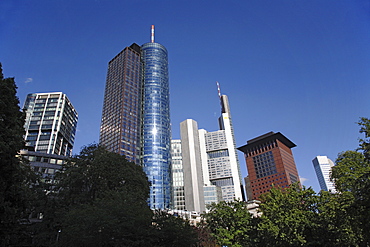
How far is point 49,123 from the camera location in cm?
14475

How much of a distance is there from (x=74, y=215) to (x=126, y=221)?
6.97m

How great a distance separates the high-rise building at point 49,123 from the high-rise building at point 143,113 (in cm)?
2240

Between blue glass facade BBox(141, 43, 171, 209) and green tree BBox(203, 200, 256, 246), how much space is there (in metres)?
101

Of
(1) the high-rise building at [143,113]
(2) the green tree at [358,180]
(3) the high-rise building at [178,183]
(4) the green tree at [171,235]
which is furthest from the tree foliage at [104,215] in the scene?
(3) the high-rise building at [178,183]

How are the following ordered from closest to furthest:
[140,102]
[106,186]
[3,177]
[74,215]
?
[3,177], [74,215], [106,186], [140,102]

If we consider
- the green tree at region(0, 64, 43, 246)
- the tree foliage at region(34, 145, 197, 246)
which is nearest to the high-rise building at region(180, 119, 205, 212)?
the tree foliage at region(34, 145, 197, 246)

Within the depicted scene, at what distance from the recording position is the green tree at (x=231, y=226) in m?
36.0

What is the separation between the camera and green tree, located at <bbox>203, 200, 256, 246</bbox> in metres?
36.0

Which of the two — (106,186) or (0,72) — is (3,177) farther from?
(106,186)

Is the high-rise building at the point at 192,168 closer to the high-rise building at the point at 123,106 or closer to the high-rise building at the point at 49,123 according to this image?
the high-rise building at the point at 123,106

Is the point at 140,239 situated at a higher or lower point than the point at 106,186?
lower

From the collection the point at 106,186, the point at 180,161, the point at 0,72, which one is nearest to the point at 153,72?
the point at 180,161

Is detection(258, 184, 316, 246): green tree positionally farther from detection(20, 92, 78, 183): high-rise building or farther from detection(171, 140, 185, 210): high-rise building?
detection(171, 140, 185, 210): high-rise building

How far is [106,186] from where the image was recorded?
132 ft
